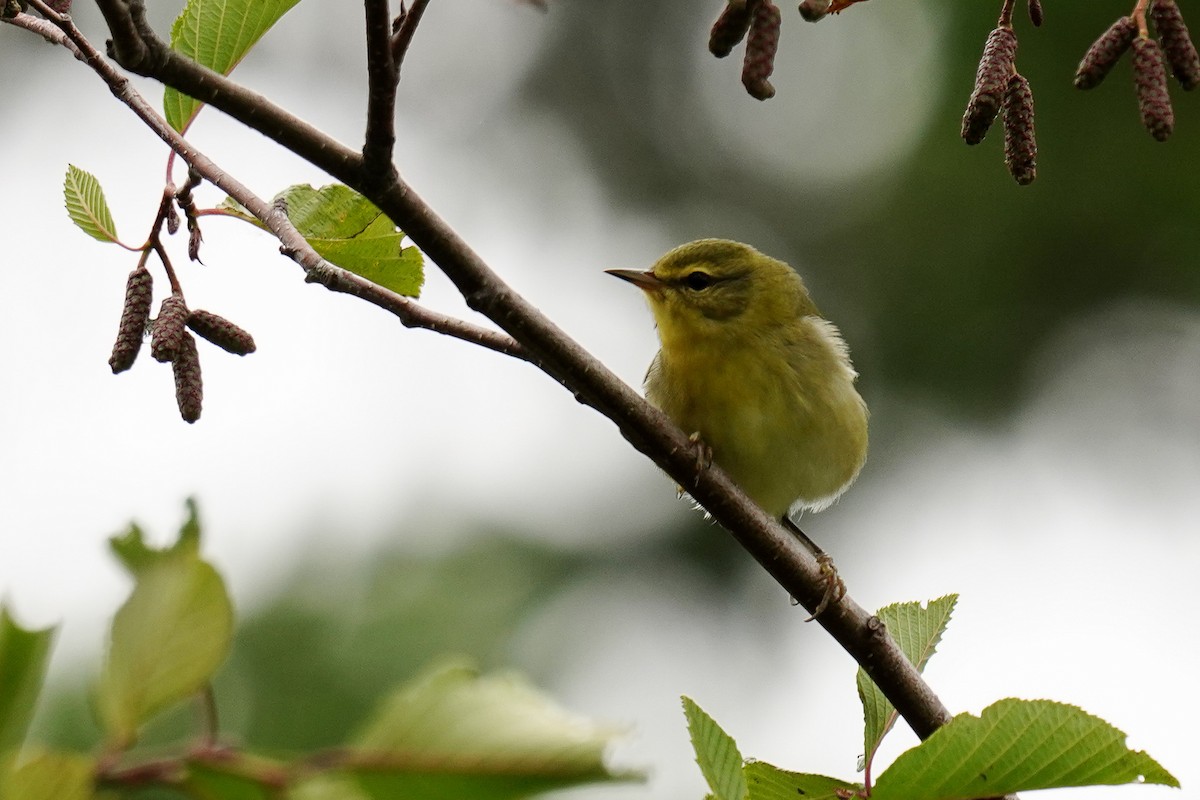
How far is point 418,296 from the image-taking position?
7.95 feet

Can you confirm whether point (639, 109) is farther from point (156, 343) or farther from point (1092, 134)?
point (156, 343)

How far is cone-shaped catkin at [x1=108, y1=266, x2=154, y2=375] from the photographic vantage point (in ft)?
6.44

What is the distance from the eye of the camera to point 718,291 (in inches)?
166

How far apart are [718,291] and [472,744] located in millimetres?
3540

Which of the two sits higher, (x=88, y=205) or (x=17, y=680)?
(x=88, y=205)

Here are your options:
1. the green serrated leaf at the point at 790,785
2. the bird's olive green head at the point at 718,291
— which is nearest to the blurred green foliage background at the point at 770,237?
the bird's olive green head at the point at 718,291

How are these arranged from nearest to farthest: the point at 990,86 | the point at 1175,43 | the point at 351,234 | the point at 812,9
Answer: the point at 812,9
the point at 1175,43
the point at 990,86
the point at 351,234

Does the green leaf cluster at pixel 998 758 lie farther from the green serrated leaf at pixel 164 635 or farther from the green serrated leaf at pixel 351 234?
the green serrated leaf at pixel 351 234

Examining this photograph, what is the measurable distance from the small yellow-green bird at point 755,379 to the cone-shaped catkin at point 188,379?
1.89 metres

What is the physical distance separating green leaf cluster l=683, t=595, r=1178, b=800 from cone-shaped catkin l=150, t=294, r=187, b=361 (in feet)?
3.06

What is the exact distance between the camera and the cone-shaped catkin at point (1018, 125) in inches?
69.4

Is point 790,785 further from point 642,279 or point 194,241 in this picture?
point 642,279

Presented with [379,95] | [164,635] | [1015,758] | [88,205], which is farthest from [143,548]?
[88,205]

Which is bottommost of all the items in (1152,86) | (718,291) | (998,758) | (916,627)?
(998,758)
